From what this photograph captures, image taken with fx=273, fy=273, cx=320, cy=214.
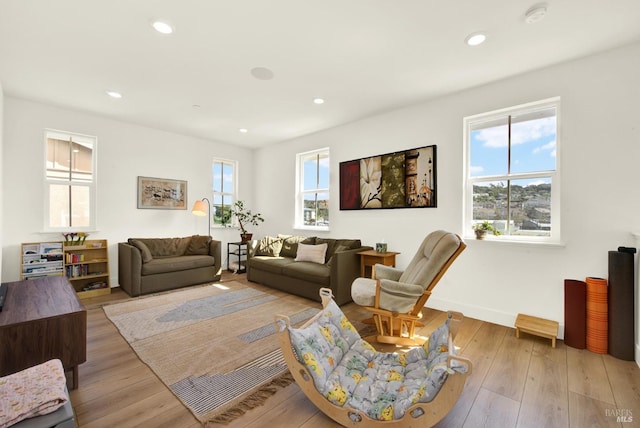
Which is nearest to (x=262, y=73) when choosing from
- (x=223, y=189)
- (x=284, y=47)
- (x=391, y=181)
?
(x=284, y=47)

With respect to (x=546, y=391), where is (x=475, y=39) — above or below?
above

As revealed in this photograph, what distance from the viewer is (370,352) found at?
1.93m

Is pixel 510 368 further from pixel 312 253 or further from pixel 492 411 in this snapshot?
pixel 312 253

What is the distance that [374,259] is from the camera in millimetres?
3742

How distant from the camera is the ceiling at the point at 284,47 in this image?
6.62 ft

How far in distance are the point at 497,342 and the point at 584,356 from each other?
0.62 metres

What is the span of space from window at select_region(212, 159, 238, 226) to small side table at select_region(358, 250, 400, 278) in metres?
3.39

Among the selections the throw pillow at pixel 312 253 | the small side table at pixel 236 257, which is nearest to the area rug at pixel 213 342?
the throw pillow at pixel 312 253

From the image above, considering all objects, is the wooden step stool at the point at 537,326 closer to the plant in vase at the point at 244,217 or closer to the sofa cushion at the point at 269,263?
the sofa cushion at the point at 269,263

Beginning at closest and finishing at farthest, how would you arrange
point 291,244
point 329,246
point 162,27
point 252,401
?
1. point 252,401
2. point 162,27
3. point 329,246
4. point 291,244

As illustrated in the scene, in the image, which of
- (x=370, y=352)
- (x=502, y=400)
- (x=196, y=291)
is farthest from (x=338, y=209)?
(x=502, y=400)

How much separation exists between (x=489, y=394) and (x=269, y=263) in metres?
3.18

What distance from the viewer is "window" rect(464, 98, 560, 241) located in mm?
2803

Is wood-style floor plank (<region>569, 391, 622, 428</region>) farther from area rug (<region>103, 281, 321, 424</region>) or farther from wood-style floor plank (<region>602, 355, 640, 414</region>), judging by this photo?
area rug (<region>103, 281, 321, 424</region>)
